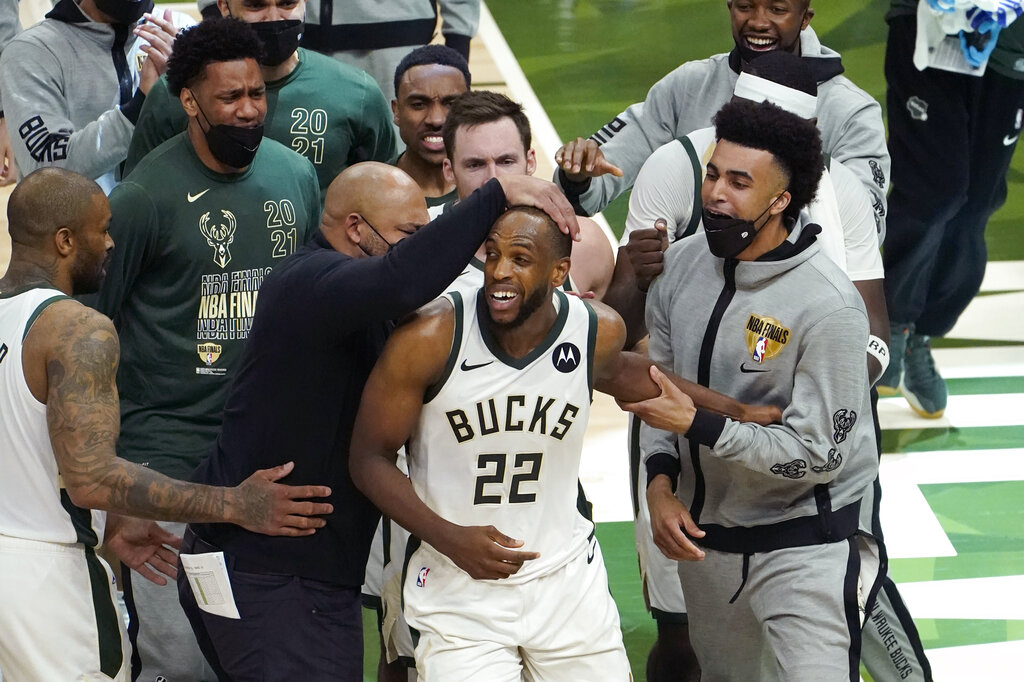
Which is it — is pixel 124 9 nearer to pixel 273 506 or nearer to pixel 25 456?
pixel 25 456

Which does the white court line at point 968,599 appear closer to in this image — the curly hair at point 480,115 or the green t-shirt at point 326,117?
the curly hair at point 480,115

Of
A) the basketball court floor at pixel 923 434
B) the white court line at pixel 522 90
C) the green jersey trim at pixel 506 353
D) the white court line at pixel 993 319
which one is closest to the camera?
the green jersey trim at pixel 506 353

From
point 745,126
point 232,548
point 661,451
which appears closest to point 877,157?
point 745,126

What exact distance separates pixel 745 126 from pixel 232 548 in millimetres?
1980

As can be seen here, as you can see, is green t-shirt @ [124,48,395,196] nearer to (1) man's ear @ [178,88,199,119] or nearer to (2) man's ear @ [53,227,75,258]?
(1) man's ear @ [178,88,199,119]

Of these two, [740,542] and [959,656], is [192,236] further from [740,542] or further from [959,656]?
[959,656]

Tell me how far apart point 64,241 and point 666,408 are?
1764 millimetres

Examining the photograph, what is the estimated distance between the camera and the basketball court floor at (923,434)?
20.0ft

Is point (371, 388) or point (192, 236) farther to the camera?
point (192, 236)

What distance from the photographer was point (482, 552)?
3.86 meters

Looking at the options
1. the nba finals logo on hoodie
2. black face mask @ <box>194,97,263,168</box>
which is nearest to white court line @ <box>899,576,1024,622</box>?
the nba finals logo on hoodie

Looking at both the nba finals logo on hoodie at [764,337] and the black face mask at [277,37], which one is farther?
the black face mask at [277,37]

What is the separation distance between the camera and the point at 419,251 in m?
3.72

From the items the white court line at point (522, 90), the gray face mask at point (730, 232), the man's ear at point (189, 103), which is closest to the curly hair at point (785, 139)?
the gray face mask at point (730, 232)
